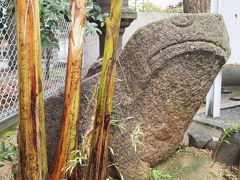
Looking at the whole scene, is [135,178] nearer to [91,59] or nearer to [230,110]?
[230,110]

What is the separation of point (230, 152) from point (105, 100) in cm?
128

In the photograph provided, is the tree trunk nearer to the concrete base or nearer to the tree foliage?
the tree foliage

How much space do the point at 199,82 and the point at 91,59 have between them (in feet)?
12.7

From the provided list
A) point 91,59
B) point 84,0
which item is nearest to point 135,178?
point 84,0

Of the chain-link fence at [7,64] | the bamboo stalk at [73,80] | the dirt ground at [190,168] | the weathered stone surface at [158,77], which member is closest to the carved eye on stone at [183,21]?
the weathered stone surface at [158,77]

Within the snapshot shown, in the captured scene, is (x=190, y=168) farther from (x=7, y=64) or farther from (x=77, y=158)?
(x=7, y=64)

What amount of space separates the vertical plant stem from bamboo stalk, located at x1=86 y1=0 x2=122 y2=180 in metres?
0.23

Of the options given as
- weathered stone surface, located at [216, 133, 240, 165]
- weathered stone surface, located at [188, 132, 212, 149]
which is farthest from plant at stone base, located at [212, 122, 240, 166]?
weathered stone surface, located at [188, 132, 212, 149]

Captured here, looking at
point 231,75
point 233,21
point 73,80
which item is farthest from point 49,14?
point 231,75

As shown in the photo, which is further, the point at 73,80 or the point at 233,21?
the point at 233,21

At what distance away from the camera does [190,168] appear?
193cm

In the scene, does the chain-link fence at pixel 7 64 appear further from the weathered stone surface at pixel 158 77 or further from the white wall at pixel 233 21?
the white wall at pixel 233 21

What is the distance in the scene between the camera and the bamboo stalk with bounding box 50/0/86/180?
4.23ft

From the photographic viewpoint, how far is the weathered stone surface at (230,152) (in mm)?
2057
